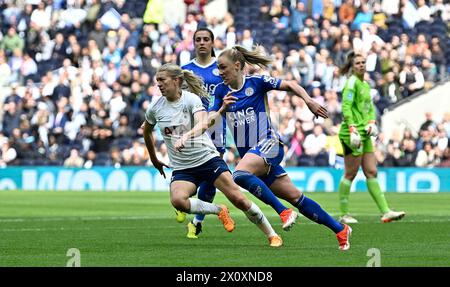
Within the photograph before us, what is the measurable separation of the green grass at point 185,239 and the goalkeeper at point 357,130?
444mm

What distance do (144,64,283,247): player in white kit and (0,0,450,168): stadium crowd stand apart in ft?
52.0

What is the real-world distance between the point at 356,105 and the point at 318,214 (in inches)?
205

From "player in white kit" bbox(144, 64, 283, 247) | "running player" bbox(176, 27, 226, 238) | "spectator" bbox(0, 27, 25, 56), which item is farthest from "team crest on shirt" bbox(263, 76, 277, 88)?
"spectator" bbox(0, 27, 25, 56)

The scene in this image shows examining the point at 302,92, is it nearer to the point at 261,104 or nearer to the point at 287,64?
the point at 261,104

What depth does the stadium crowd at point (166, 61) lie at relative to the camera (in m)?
29.9

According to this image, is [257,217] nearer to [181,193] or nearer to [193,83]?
[181,193]

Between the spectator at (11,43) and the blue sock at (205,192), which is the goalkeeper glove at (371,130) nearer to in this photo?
the blue sock at (205,192)

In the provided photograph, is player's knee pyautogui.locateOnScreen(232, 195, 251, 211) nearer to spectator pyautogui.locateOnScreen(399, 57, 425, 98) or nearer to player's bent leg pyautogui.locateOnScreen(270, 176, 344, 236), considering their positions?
player's bent leg pyautogui.locateOnScreen(270, 176, 344, 236)

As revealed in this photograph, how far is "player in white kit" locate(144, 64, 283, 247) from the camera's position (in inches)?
511

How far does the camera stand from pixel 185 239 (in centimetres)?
1445

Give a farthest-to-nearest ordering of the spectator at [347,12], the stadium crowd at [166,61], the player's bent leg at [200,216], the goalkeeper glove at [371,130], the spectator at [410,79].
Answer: the spectator at [347,12] < the spectator at [410,79] < the stadium crowd at [166,61] < the goalkeeper glove at [371,130] < the player's bent leg at [200,216]

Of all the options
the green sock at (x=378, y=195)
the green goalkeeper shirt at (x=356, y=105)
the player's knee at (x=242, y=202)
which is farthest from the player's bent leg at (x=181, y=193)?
the green sock at (x=378, y=195)

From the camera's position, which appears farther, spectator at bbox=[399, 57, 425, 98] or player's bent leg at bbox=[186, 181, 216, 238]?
spectator at bbox=[399, 57, 425, 98]

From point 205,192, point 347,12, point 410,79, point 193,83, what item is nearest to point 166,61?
point 347,12
